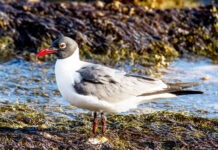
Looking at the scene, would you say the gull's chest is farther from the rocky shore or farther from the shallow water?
the rocky shore

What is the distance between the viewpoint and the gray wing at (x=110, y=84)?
6332 millimetres

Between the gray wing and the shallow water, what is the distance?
1027 mm

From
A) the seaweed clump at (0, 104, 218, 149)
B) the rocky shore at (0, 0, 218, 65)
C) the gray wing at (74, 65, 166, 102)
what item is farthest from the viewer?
the rocky shore at (0, 0, 218, 65)

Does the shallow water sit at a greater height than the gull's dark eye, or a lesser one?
lesser

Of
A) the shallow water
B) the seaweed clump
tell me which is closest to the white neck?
the seaweed clump

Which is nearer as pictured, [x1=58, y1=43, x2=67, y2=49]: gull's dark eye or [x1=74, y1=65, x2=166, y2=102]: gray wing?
[x1=74, y1=65, x2=166, y2=102]: gray wing

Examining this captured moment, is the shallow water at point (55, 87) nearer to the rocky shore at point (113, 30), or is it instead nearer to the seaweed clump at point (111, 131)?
the seaweed clump at point (111, 131)

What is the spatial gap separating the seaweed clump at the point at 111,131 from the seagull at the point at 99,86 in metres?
0.30

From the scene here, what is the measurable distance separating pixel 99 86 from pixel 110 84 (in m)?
0.15

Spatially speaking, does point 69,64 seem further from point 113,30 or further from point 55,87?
point 113,30

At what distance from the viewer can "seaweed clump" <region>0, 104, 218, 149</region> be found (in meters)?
6.22

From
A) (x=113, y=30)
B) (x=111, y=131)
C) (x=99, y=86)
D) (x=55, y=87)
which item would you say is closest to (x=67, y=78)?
(x=99, y=86)

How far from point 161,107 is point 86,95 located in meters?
1.88

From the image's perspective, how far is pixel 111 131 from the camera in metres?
6.64
